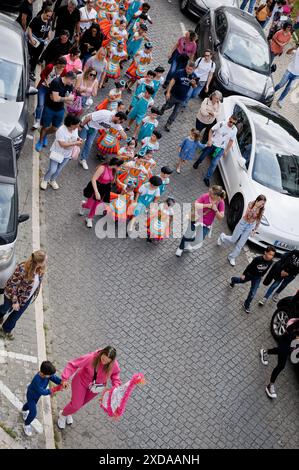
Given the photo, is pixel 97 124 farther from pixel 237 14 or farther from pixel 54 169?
Result: pixel 237 14

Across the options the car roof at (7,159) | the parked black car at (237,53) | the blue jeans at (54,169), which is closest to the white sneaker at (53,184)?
the blue jeans at (54,169)

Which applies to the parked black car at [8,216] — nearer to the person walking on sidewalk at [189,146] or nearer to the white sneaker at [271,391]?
the white sneaker at [271,391]

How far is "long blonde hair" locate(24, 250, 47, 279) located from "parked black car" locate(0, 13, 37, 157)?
3.44 m

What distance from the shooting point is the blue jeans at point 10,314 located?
1031 centimetres

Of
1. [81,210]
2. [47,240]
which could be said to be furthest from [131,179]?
[47,240]

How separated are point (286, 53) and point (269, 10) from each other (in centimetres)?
150

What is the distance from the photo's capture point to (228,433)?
442 inches

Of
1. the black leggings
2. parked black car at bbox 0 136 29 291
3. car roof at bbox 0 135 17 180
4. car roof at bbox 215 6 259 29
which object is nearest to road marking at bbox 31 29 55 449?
parked black car at bbox 0 136 29 291

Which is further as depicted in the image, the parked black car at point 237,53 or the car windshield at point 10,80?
the parked black car at point 237,53

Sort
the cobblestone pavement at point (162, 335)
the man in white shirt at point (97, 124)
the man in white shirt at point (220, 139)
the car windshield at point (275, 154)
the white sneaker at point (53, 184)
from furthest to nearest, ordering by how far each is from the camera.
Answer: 1. the man in white shirt at point (220, 139)
2. the car windshield at point (275, 154)
3. the man in white shirt at point (97, 124)
4. the white sneaker at point (53, 184)
5. the cobblestone pavement at point (162, 335)

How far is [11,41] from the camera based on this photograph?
14.1 m

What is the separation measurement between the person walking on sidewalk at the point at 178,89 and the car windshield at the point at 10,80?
143 inches

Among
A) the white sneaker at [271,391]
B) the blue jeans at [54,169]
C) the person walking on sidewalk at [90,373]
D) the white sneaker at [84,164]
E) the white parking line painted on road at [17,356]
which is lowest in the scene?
the white sneaker at [271,391]

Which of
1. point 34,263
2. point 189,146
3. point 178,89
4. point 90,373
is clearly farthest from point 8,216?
point 178,89
